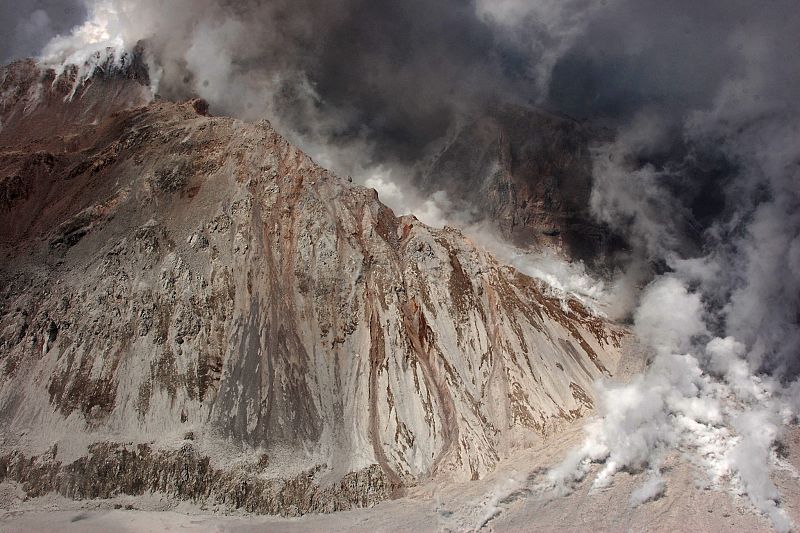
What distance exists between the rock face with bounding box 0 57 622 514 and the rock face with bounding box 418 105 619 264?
5238 centimetres

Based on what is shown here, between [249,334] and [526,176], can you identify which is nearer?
[249,334]

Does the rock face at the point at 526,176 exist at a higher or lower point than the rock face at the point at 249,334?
higher

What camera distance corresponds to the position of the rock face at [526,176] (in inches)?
5595

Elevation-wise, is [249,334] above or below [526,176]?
below

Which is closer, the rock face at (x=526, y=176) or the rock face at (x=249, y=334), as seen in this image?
the rock face at (x=249, y=334)

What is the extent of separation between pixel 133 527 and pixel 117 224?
42011 millimetres

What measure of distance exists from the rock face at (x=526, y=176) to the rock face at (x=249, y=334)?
52.4 meters

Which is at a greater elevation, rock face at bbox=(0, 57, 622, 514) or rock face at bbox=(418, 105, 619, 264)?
rock face at bbox=(418, 105, 619, 264)

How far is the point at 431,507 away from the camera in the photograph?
194ft

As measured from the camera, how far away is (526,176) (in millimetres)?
148125

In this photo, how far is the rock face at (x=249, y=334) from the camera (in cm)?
6375

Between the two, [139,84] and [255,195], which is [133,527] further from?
[139,84]

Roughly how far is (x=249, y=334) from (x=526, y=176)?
97481 mm

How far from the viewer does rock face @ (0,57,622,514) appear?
209 ft
